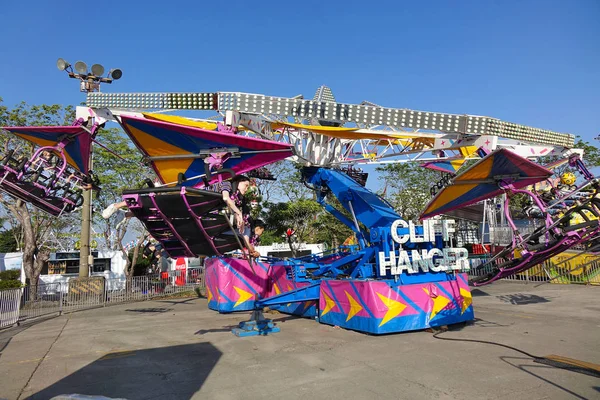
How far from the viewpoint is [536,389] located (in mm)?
5684

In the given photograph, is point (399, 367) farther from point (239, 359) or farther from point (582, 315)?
point (582, 315)

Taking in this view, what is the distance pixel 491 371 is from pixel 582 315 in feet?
22.9

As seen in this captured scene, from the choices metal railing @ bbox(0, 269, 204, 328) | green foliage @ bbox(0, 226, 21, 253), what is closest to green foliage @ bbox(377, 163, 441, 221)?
metal railing @ bbox(0, 269, 204, 328)

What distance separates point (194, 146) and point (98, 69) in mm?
8569

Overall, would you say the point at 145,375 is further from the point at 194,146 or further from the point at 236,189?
the point at 194,146

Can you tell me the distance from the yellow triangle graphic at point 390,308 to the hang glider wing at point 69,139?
723 centimetres

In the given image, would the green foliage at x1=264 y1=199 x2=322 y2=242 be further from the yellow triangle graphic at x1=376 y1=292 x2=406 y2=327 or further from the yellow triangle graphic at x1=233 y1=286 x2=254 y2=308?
the yellow triangle graphic at x1=376 y1=292 x2=406 y2=327

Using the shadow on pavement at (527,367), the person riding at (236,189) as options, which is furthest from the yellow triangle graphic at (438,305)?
the person riding at (236,189)

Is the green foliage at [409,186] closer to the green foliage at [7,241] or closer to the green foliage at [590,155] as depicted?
the green foliage at [590,155]

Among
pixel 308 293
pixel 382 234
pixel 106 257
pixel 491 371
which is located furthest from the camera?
pixel 106 257

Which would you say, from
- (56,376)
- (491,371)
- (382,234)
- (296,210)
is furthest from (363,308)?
(296,210)

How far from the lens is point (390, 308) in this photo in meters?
9.58

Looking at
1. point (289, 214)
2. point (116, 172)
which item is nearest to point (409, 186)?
point (289, 214)

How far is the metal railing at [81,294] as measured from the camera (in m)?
14.1
